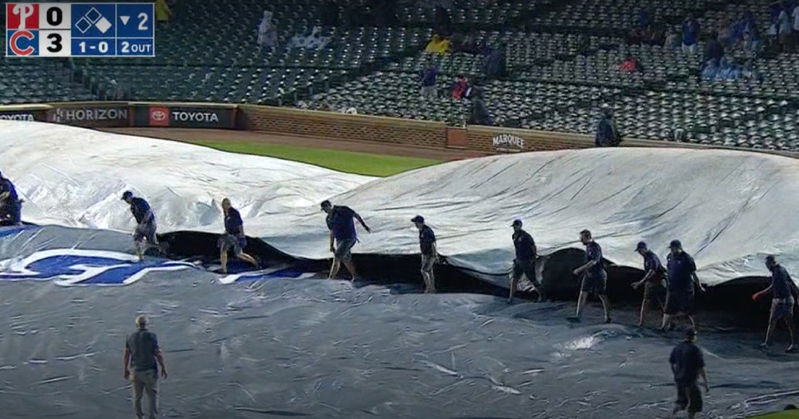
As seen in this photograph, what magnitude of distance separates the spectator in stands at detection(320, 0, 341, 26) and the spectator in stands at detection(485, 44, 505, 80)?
7.28m

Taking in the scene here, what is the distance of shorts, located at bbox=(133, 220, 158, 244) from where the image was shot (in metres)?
23.8

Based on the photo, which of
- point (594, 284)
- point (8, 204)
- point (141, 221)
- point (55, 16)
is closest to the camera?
point (594, 284)

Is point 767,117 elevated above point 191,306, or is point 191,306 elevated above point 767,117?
point 767,117

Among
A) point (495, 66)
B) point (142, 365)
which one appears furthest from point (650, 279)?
point (495, 66)

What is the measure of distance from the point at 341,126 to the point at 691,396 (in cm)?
2615

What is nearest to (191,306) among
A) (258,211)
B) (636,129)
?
(258,211)

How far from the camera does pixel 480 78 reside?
136 feet

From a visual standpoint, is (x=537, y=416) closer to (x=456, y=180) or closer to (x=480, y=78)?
(x=456, y=180)

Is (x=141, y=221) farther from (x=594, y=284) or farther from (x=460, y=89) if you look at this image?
(x=460, y=89)

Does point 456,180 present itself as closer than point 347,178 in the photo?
Yes

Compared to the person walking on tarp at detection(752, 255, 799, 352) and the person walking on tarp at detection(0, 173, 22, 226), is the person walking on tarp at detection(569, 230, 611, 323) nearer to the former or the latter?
the person walking on tarp at detection(752, 255, 799, 352)

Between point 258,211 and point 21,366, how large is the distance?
27.7 ft

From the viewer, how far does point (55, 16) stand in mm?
43625
